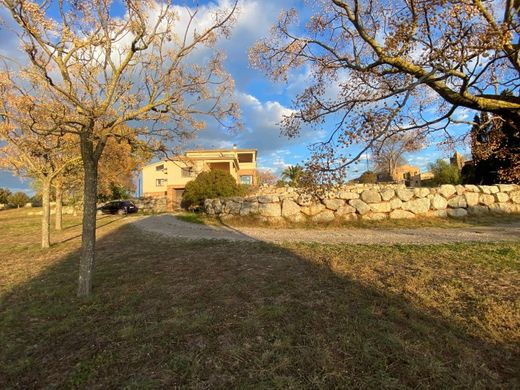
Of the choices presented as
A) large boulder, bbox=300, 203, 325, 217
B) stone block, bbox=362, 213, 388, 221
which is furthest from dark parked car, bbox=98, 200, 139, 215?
stone block, bbox=362, 213, 388, 221

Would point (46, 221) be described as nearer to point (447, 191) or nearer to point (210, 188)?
point (210, 188)

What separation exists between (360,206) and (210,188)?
11.8m

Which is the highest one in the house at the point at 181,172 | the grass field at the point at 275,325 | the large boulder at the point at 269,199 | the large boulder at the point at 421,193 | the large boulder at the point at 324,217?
the house at the point at 181,172

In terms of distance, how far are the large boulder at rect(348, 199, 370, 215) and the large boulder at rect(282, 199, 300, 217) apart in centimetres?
218

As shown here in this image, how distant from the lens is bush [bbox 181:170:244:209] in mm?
21562

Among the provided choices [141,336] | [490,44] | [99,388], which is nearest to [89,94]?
[141,336]

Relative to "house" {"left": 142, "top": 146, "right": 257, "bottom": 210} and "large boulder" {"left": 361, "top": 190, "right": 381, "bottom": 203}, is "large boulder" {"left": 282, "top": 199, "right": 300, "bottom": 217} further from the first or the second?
"house" {"left": 142, "top": 146, "right": 257, "bottom": 210}

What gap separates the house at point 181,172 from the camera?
3484 centimetres

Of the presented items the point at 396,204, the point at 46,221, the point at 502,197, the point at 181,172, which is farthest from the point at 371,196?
the point at 181,172

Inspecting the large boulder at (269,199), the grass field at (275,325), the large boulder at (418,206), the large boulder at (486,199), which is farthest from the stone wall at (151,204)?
the grass field at (275,325)

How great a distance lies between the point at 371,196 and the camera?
1288 cm

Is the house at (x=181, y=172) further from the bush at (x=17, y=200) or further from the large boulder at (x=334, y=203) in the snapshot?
the bush at (x=17, y=200)

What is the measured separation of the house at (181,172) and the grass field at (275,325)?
26700mm

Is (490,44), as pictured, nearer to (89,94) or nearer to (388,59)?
(388,59)
